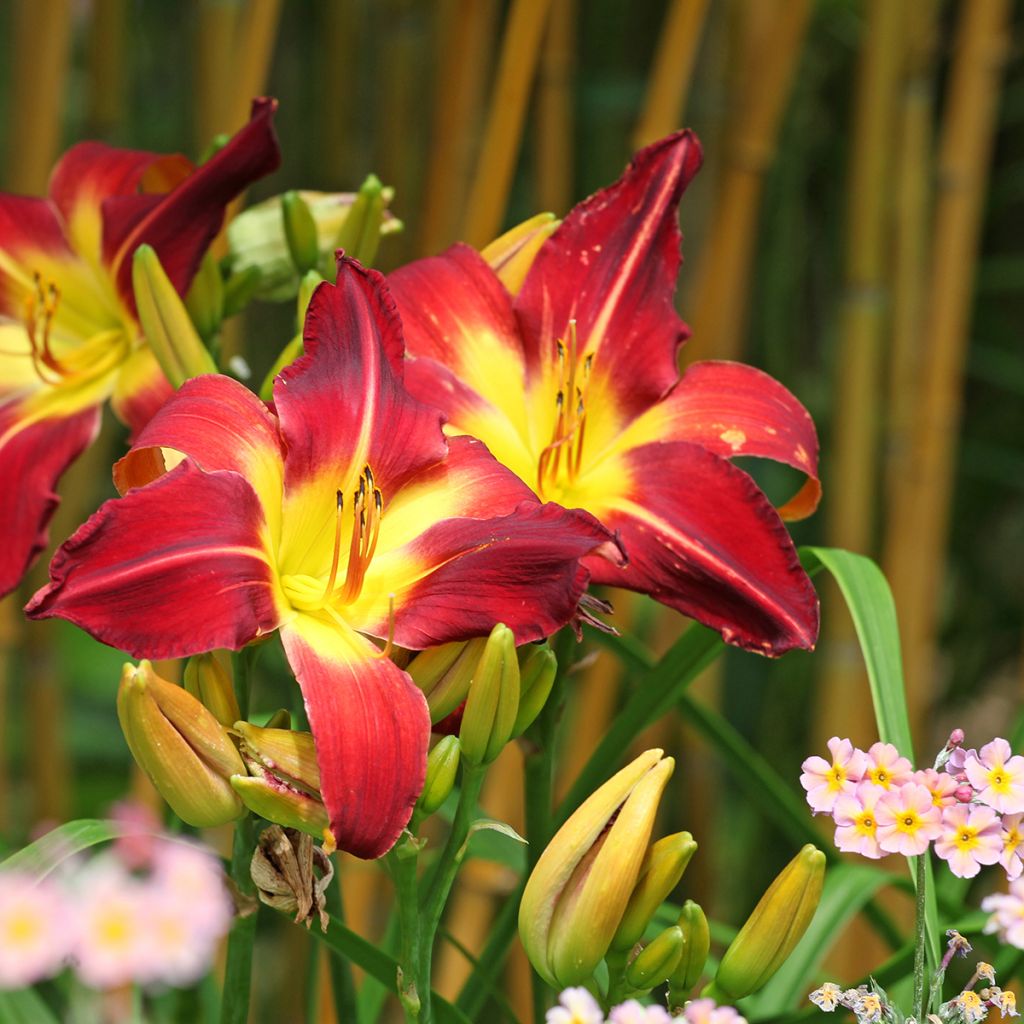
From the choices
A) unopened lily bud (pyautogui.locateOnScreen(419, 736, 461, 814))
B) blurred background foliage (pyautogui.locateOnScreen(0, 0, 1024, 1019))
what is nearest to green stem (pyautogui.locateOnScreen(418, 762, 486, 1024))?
unopened lily bud (pyautogui.locateOnScreen(419, 736, 461, 814))

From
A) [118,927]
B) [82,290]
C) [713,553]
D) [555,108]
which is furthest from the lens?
[555,108]

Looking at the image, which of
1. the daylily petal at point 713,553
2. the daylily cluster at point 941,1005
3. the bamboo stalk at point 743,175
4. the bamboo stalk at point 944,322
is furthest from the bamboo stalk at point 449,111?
the daylily cluster at point 941,1005

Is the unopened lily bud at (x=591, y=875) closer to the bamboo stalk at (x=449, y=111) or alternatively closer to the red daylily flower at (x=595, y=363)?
the red daylily flower at (x=595, y=363)

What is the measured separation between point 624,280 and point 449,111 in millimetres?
311

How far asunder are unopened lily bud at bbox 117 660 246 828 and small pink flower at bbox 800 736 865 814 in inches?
4.0

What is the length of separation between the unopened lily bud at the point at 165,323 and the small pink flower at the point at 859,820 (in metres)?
0.17

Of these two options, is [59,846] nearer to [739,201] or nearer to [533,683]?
[533,683]

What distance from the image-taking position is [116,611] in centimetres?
24

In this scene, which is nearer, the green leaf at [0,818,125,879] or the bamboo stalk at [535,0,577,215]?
the green leaf at [0,818,125,879]

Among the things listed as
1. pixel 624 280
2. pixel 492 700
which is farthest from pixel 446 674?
pixel 624 280

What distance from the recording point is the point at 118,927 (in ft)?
0.63

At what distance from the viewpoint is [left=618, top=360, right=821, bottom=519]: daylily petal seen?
13.4 inches

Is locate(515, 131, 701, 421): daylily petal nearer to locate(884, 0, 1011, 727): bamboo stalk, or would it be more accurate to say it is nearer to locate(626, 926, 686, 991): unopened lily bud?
locate(626, 926, 686, 991): unopened lily bud

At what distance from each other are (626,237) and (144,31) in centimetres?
70
